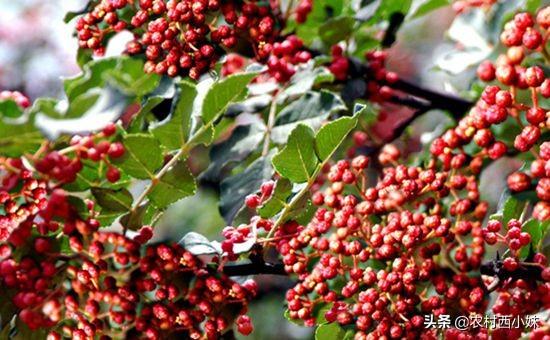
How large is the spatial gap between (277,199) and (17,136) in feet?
1.67

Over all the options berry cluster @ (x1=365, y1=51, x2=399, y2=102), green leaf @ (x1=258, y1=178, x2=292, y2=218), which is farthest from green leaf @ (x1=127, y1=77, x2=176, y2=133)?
berry cluster @ (x1=365, y1=51, x2=399, y2=102)

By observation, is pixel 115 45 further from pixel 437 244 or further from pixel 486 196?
pixel 486 196

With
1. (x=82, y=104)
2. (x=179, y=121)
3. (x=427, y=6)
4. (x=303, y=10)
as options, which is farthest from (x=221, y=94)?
(x=427, y=6)

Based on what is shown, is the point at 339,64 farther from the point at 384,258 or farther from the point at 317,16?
the point at 384,258

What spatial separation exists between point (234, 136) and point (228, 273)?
21.8 inches

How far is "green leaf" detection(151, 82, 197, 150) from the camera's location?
128 cm

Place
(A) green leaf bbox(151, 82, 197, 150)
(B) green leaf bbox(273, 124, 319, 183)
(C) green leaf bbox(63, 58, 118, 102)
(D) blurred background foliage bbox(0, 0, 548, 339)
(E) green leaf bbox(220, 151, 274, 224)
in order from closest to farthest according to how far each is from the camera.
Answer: (C) green leaf bbox(63, 58, 118, 102) → (A) green leaf bbox(151, 82, 197, 150) → (B) green leaf bbox(273, 124, 319, 183) → (E) green leaf bbox(220, 151, 274, 224) → (D) blurred background foliage bbox(0, 0, 548, 339)

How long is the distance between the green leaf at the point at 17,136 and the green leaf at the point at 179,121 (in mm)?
240

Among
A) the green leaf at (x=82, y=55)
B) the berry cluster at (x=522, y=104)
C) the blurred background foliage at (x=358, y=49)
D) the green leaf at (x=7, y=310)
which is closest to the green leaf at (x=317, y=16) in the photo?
the blurred background foliage at (x=358, y=49)

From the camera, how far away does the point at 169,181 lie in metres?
1.37

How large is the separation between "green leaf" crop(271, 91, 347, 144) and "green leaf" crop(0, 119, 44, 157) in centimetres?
72

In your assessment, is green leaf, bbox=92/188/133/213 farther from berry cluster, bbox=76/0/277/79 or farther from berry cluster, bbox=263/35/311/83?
berry cluster, bbox=263/35/311/83

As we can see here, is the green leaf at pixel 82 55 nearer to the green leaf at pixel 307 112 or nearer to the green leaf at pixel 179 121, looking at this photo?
→ the green leaf at pixel 307 112

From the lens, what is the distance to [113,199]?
1323mm
